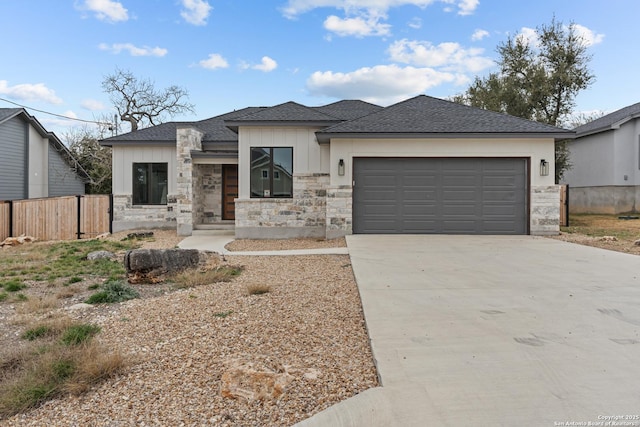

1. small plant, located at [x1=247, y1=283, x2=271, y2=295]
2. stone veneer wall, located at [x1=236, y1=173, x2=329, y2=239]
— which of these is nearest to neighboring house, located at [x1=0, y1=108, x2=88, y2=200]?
stone veneer wall, located at [x1=236, y1=173, x2=329, y2=239]

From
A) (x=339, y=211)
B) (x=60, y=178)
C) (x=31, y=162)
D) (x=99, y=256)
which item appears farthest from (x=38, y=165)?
(x=339, y=211)

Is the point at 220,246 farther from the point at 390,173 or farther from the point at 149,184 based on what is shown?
the point at 149,184

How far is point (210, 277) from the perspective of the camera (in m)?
6.66

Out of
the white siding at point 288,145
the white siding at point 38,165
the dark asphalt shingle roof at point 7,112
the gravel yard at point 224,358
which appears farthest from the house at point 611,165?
the white siding at point 38,165

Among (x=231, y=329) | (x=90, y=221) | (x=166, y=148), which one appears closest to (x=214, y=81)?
(x=166, y=148)

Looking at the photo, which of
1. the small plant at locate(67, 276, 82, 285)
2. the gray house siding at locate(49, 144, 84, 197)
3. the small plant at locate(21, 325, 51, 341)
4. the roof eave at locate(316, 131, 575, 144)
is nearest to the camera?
the small plant at locate(21, 325, 51, 341)

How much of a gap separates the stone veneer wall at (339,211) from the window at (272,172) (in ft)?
5.29

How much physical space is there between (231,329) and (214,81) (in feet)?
57.6

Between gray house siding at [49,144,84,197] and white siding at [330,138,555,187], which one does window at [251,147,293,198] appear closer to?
white siding at [330,138,555,187]

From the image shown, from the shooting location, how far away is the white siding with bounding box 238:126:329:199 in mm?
12711

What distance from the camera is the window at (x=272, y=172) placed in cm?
1278

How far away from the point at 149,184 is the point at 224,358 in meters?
13.3

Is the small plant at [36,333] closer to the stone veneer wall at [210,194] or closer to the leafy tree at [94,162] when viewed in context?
the stone veneer wall at [210,194]

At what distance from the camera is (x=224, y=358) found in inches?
138
